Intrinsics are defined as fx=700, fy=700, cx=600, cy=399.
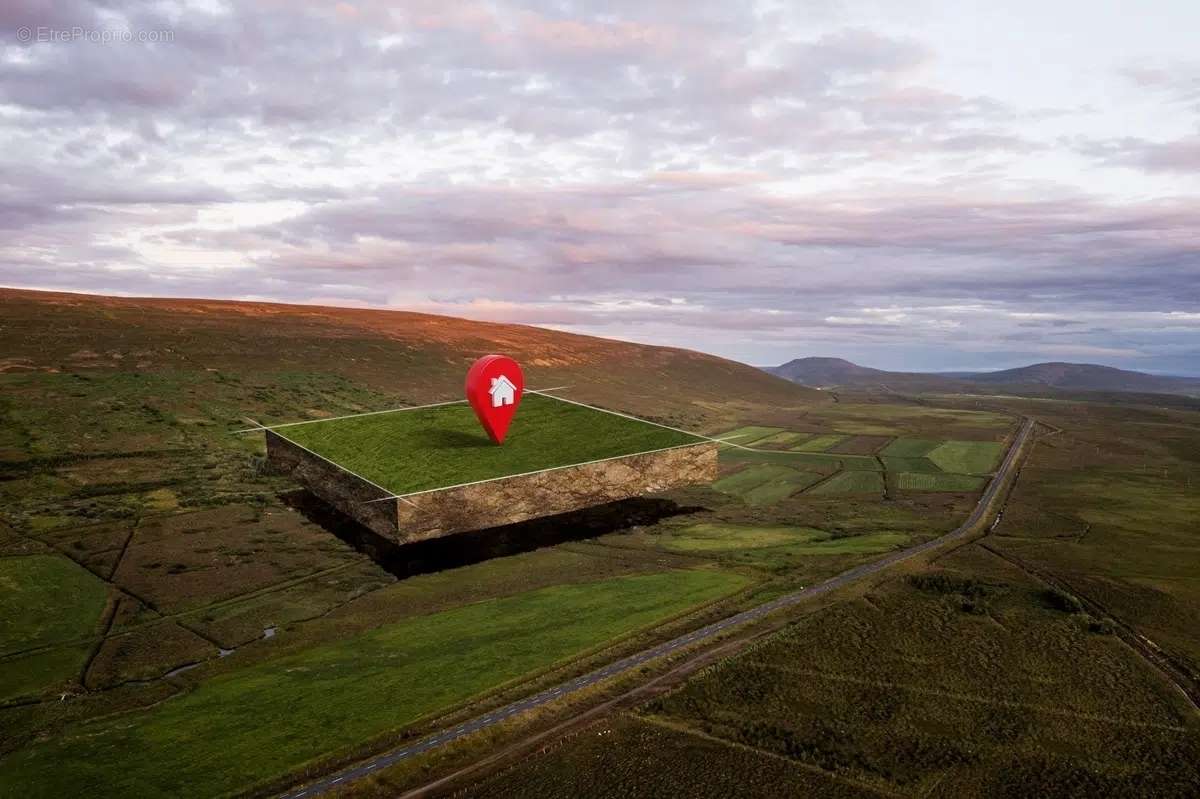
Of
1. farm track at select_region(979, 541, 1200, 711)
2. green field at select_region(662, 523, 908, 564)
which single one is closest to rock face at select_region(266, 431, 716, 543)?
green field at select_region(662, 523, 908, 564)

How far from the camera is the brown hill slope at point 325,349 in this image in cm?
10188

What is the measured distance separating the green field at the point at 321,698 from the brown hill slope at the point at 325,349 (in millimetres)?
67229

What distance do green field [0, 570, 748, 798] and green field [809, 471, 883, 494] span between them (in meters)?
42.4

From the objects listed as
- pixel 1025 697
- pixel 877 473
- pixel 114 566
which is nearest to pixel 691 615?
pixel 1025 697

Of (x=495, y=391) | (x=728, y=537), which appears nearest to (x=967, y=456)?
(x=728, y=537)

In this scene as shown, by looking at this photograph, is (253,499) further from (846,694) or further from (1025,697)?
(1025,697)

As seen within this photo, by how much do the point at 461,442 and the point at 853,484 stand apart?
168 feet

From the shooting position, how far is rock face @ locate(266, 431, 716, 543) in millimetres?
50481

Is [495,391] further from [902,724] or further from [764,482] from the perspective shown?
[764,482]

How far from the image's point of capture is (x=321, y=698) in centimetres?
3123

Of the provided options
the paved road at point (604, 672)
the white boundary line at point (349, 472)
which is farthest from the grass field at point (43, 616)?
the paved road at point (604, 672)

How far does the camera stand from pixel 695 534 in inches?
2411

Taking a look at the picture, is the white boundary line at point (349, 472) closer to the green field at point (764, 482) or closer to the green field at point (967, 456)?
the green field at point (764, 482)

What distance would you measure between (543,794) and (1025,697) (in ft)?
72.5
